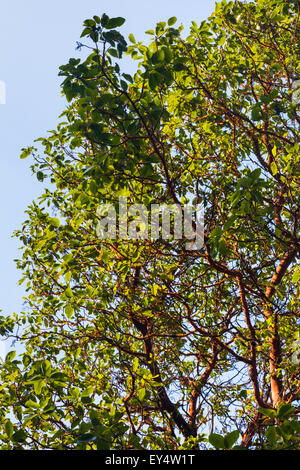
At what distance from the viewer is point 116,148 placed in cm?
381

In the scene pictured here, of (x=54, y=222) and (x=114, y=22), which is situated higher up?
(x=114, y=22)

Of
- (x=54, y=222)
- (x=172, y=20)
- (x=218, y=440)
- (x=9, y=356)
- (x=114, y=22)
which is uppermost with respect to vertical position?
(x=172, y=20)

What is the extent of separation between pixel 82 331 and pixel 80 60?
3.58 m

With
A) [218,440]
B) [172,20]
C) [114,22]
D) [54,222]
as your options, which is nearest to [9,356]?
[54,222]

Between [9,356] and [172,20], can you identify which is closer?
[172,20]

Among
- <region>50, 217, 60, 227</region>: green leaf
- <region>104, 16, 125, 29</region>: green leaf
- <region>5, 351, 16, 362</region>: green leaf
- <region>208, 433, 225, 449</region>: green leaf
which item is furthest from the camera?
<region>5, 351, 16, 362</region>: green leaf

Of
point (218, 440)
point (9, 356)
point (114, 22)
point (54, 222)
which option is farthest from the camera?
point (9, 356)

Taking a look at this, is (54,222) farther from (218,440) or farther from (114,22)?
(218,440)

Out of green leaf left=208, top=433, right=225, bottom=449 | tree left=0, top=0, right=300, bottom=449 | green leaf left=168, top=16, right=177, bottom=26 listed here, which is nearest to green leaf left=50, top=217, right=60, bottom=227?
tree left=0, top=0, right=300, bottom=449

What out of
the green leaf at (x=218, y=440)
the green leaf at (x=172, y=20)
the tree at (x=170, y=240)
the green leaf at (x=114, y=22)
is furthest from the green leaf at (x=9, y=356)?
the green leaf at (x=172, y=20)

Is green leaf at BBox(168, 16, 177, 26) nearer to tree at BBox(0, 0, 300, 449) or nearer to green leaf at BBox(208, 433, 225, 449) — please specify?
tree at BBox(0, 0, 300, 449)

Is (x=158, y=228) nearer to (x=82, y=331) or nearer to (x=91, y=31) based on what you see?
(x=82, y=331)

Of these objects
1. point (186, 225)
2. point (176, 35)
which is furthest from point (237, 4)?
point (186, 225)

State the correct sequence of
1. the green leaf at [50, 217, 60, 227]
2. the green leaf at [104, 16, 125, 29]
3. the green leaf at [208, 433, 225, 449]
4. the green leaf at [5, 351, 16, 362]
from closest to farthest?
the green leaf at [208, 433, 225, 449] → the green leaf at [104, 16, 125, 29] → the green leaf at [50, 217, 60, 227] → the green leaf at [5, 351, 16, 362]
